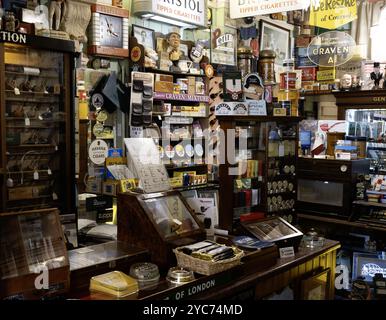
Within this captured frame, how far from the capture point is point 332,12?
18.5 feet

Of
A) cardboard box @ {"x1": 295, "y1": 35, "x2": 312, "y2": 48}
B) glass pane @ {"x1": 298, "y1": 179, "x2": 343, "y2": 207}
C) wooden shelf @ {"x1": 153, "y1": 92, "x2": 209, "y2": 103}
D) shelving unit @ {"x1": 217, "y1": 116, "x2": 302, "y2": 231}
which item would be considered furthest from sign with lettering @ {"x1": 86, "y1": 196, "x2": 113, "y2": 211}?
cardboard box @ {"x1": 295, "y1": 35, "x2": 312, "y2": 48}

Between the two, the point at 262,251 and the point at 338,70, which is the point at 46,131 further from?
the point at 338,70

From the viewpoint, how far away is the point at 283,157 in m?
4.61

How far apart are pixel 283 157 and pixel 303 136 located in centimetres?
272

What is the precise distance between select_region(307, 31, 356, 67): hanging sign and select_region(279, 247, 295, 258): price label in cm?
397

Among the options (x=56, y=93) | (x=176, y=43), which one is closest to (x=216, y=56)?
(x=176, y=43)

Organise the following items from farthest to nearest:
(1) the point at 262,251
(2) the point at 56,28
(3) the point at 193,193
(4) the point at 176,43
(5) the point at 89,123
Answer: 1. (4) the point at 176,43
2. (5) the point at 89,123
3. (2) the point at 56,28
4. (3) the point at 193,193
5. (1) the point at 262,251

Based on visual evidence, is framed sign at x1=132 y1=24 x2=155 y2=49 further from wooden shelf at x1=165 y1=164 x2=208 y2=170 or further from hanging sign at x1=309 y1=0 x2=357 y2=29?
hanging sign at x1=309 y1=0 x2=357 y2=29

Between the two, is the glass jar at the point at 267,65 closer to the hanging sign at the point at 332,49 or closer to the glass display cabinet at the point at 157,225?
the hanging sign at the point at 332,49

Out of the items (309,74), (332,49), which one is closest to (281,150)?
(332,49)

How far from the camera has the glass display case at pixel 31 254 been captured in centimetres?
183

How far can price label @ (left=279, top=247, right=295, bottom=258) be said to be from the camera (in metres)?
2.76

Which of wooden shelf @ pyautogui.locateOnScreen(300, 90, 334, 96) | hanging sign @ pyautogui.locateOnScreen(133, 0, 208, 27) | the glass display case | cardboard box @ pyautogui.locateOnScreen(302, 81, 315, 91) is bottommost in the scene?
the glass display case

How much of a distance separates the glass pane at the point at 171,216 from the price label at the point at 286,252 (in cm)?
54
